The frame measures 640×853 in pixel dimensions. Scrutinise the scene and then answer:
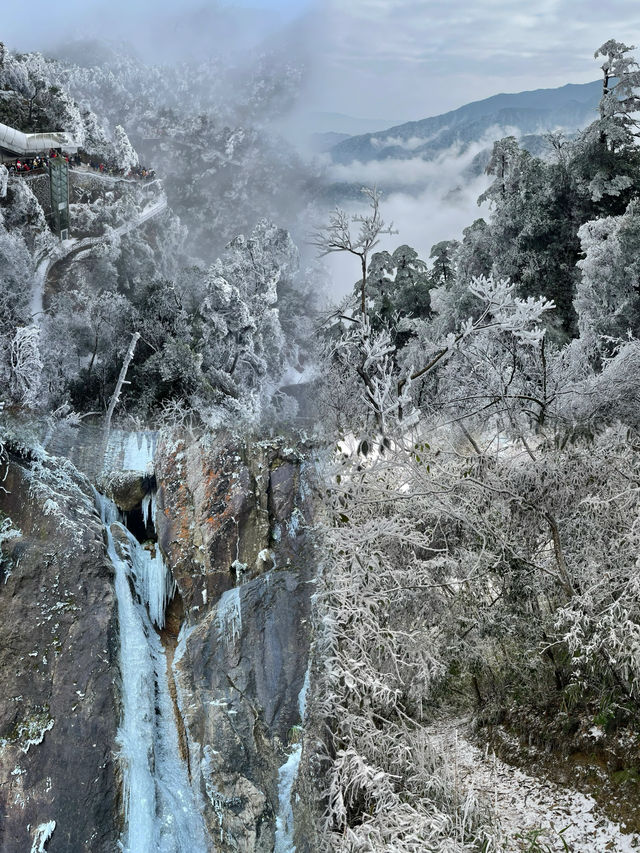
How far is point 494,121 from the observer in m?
17.5

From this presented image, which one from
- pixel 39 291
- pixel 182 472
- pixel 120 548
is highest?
pixel 39 291

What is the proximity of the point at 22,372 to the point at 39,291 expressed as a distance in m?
0.84

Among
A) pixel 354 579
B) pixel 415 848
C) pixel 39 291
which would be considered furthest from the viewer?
pixel 39 291

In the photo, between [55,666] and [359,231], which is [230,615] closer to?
[55,666]

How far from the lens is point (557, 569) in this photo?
690 cm

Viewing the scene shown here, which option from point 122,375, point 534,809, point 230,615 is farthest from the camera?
point 230,615

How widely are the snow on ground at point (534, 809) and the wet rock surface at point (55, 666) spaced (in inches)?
124

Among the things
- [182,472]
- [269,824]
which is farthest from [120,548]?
[269,824]

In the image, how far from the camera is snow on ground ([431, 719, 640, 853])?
5035 mm

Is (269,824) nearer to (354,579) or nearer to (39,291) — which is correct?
(354,579)

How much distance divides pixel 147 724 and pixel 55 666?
1.08m

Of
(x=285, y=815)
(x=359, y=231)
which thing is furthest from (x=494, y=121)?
(x=285, y=815)

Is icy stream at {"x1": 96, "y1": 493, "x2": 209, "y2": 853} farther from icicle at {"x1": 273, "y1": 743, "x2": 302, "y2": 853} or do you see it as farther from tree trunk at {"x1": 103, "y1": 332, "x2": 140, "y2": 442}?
tree trunk at {"x1": 103, "y1": 332, "x2": 140, "y2": 442}

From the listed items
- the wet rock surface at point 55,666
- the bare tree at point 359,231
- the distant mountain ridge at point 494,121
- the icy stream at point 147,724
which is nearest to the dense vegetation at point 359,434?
the bare tree at point 359,231
